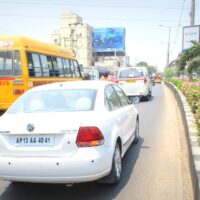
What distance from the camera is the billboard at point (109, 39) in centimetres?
7862

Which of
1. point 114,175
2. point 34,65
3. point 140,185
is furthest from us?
point 34,65

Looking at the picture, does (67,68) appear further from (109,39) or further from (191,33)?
(109,39)

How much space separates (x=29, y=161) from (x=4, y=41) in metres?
8.12

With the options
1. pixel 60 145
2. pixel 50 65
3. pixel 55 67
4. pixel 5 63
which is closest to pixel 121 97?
pixel 60 145

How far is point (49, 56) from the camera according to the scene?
13734 millimetres

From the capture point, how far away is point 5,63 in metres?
11.5

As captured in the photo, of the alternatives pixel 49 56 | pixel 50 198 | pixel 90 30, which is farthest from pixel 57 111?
pixel 90 30

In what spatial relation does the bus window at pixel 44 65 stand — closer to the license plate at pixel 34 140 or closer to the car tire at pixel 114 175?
the car tire at pixel 114 175

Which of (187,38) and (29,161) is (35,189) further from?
(187,38)

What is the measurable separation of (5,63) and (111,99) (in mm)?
6933

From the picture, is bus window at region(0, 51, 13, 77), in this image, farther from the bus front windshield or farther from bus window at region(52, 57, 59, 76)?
bus window at region(52, 57, 59, 76)

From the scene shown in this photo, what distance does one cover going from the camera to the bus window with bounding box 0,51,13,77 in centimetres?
1142

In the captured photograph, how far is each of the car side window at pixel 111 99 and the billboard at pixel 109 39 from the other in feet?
241

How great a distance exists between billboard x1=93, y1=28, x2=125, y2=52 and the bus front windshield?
68234 millimetres
